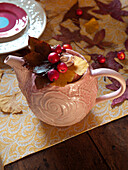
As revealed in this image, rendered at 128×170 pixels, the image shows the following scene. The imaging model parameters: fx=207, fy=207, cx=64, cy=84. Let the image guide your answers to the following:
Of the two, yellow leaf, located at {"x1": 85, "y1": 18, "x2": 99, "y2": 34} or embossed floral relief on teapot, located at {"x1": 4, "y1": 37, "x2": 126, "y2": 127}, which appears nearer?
embossed floral relief on teapot, located at {"x1": 4, "y1": 37, "x2": 126, "y2": 127}

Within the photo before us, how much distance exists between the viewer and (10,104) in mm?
696

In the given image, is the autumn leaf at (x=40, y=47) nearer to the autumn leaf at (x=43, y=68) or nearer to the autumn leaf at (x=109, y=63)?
the autumn leaf at (x=43, y=68)

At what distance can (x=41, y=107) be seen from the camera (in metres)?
0.53

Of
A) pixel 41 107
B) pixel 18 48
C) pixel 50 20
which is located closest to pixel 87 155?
pixel 41 107

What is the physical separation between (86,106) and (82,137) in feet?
0.41

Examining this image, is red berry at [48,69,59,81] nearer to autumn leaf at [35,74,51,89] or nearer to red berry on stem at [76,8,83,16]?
autumn leaf at [35,74,51,89]

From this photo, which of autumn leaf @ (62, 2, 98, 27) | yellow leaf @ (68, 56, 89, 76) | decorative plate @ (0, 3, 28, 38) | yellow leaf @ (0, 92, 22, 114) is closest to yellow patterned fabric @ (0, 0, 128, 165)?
yellow leaf @ (0, 92, 22, 114)

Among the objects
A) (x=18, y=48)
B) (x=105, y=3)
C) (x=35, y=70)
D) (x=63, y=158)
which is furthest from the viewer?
(x=105, y=3)

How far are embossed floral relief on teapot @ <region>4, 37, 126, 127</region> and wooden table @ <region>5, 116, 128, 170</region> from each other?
0.09 metres

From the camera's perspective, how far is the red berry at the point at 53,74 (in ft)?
1.44

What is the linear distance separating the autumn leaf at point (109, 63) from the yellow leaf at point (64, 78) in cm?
36

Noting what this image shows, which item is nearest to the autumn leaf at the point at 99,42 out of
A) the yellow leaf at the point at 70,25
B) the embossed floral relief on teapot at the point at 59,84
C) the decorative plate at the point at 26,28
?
the yellow leaf at the point at 70,25

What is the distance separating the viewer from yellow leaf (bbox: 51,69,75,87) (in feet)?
1.50

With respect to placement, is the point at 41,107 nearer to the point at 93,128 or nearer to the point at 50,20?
the point at 93,128
